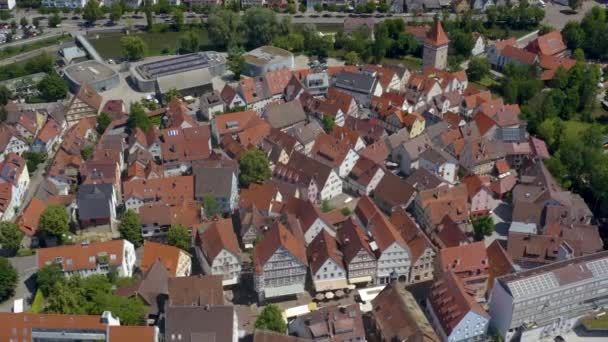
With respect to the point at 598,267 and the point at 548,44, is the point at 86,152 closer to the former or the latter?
the point at 598,267

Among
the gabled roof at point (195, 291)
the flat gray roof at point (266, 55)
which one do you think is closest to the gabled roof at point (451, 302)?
the gabled roof at point (195, 291)

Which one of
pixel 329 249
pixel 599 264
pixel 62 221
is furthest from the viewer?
pixel 62 221

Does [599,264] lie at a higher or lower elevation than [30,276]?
higher

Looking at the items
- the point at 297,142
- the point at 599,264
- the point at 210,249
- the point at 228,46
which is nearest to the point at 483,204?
the point at 599,264

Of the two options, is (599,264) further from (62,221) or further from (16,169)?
(16,169)

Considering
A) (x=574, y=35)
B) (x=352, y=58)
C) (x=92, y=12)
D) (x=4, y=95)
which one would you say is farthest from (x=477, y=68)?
(x=92, y=12)

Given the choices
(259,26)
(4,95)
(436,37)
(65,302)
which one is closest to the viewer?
(65,302)

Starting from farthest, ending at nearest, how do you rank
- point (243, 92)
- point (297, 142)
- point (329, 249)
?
point (243, 92)
point (297, 142)
point (329, 249)
